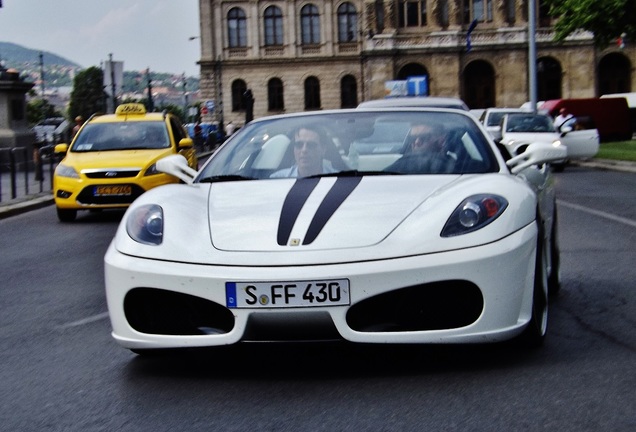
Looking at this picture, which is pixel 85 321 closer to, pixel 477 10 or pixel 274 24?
pixel 477 10

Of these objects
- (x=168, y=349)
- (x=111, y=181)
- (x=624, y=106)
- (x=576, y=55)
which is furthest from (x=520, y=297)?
(x=576, y=55)

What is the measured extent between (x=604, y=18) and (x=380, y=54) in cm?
4776

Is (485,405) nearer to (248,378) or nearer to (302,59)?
(248,378)

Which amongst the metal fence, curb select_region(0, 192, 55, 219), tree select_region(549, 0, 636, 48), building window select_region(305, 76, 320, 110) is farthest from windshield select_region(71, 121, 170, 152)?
building window select_region(305, 76, 320, 110)

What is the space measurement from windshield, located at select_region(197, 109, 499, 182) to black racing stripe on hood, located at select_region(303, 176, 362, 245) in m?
0.22

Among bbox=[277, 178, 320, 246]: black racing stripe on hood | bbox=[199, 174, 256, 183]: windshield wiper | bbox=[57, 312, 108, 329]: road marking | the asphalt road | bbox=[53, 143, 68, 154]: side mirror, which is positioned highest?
bbox=[53, 143, 68, 154]: side mirror

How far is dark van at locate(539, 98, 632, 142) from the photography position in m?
39.8

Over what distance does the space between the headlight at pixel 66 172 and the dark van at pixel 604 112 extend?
2595cm

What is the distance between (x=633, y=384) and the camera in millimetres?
4578

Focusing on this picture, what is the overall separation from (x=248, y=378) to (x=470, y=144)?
1.91m

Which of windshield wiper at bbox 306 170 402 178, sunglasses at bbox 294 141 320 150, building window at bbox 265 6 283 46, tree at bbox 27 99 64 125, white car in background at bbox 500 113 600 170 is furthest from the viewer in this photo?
tree at bbox 27 99 64 125

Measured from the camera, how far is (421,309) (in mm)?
4742

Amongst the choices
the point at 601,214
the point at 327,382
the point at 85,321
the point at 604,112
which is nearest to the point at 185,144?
the point at 601,214

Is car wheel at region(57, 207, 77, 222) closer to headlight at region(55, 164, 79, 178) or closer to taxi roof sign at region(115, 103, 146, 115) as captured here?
headlight at region(55, 164, 79, 178)
